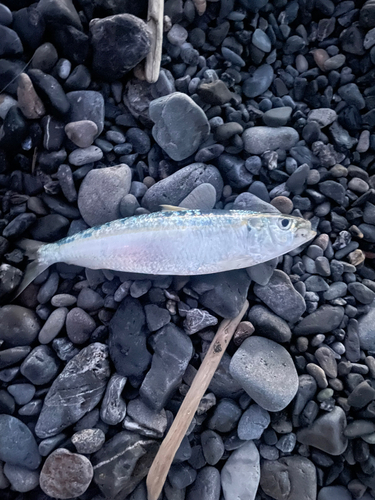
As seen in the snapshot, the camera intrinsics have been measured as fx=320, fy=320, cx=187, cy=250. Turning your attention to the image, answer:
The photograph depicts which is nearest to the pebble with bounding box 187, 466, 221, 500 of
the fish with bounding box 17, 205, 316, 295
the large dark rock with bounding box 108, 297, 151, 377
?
the large dark rock with bounding box 108, 297, 151, 377

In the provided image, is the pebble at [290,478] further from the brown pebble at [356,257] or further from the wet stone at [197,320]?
the brown pebble at [356,257]

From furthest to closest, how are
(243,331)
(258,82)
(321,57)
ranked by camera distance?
1. (321,57)
2. (258,82)
3. (243,331)

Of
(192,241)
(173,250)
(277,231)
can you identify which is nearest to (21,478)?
(173,250)

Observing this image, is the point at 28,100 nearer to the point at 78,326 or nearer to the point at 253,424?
the point at 78,326

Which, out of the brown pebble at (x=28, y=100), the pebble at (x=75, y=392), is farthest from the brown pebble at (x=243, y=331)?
the brown pebble at (x=28, y=100)

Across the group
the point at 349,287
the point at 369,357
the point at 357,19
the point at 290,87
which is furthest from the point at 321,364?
the point at 357,19

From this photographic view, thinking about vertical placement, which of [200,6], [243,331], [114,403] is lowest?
[114,403]

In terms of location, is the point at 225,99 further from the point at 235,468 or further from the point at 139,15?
the point at 235,468
